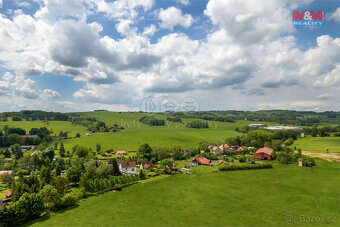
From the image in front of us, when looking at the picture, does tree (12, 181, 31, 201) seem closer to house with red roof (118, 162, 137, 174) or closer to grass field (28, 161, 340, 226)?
grass field (28, 161, 340, 226)

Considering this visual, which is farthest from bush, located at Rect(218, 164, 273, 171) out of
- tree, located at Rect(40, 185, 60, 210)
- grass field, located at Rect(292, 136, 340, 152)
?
tree, located at Rect(40, 185, 60, 210)

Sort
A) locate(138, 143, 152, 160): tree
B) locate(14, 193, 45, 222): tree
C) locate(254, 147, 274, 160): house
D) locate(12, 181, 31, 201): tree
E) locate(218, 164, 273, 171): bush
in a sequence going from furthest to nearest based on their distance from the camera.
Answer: locate(138, 143, 152, 160): tree < locate(254, 147, 274, 160): house < locate(218, 164, 273, 171): bush < locate(12, 181, 31, 201): tree < locate(14, 193, 45, 222): tree

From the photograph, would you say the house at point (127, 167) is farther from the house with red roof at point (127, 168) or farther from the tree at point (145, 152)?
the tree at point (145, 152)

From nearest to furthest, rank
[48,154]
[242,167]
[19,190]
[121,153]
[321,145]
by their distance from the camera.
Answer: [19,190], [242,167], [48,154], [321,145], [121,153]

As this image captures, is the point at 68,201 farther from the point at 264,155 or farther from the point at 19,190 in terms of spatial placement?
the point at 264,155

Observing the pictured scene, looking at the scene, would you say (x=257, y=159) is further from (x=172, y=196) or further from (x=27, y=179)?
(x=27, y=179)

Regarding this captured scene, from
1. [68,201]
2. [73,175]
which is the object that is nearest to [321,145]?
[68,201]

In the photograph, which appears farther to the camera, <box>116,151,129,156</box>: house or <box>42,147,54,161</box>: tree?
<box>116,151,129,156</box>: house

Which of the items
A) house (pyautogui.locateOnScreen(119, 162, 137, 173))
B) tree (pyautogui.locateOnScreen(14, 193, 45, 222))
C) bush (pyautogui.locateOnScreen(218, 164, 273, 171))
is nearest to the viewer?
tree (pyautogui.locateOnScreen(14, 193, 45, 222))

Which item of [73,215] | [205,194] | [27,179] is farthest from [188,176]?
[27,179]
